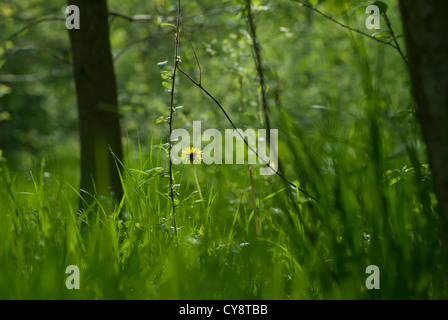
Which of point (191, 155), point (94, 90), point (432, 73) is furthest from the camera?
point (94, 90)

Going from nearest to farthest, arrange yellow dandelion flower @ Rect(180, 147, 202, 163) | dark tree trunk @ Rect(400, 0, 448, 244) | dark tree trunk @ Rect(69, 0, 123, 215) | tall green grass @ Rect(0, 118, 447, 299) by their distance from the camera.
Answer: dark tree trunk @ Rect(400, 0, 448, 244) < tall green grass @ Rect(0, 118, 447, 299) < yellow dandelion flower @ Rect(180, 147, 202, 163) < dark tree trunk @ Rect(69, 0, 123, 215)

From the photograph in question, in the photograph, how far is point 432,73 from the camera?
1.22 m

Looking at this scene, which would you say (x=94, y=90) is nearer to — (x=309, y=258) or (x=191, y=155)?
(x=191, y=155)

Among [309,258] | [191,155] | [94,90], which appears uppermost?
[94,90]

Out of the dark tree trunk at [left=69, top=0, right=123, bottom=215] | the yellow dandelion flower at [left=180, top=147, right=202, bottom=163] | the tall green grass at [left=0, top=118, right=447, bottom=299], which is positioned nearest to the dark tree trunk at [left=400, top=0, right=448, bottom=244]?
the tall green grass at [left=0, top=118, right=447, bottom=299]

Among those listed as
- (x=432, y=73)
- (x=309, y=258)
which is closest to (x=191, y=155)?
(x=309, y=258)

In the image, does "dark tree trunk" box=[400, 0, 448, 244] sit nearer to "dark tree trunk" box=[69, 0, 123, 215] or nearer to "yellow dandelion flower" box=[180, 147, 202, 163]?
"yellow dandelion flower" box=[180, 147, 202, 163]

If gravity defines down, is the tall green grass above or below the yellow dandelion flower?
below

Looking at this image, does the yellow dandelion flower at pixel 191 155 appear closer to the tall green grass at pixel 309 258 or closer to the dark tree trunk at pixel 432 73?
the tall green grass at pixel 309 258

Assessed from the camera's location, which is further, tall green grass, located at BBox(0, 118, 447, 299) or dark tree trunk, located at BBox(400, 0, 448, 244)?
tall green grass, located at BBox(0, 118, 447, 299)

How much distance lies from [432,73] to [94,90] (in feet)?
7.02

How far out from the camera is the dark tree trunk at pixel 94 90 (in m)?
2.85

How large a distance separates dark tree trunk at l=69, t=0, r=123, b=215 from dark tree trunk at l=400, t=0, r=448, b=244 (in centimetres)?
196

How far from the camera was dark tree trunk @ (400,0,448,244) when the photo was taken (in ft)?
3.96
